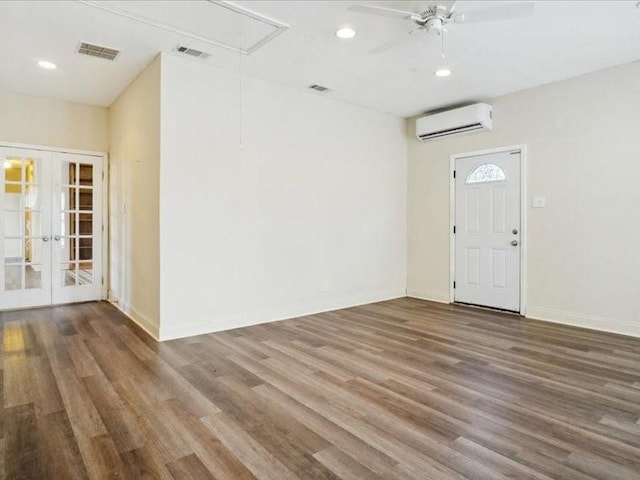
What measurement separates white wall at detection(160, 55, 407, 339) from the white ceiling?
0.46 meters

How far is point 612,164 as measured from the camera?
14.3 ft

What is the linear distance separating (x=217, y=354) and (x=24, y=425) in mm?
1498

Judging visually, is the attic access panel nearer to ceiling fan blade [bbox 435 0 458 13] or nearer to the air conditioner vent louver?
ceiling fan blade [bbox 435 0 458 13]

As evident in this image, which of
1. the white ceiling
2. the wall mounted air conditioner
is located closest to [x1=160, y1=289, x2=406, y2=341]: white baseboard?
the wall mounted air conditioner

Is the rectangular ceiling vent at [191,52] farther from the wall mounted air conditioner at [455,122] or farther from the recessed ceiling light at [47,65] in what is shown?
the wall mounted air conditioner at [455,122]

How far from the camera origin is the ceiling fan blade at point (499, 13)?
8.59ft

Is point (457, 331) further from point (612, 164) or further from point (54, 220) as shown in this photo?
point (54, 220)

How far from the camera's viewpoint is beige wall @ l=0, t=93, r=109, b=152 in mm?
5227

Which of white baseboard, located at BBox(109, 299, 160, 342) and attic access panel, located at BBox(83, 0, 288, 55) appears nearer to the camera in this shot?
attic access panel, located at BBox(83, 0, 288, 55)

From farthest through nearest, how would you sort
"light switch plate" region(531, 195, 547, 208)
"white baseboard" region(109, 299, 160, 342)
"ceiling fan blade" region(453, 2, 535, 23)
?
"light switch plate" region(531, 195, 547, 208) < "white baseboard" region(109, 299, 160, 342) < "ceiling fan blade" region(453, 2, 535, 23)

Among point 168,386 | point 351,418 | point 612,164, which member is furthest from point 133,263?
point 612,164

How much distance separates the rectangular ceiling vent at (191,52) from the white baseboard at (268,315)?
2.80m

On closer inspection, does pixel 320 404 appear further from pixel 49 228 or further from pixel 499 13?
pixel 49 228

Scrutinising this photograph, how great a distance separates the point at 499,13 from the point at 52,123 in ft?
19.0
